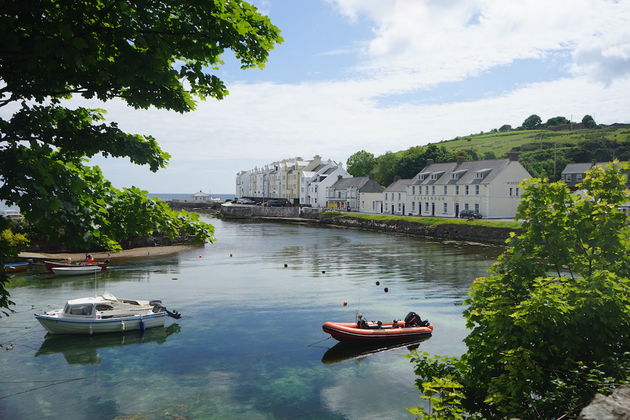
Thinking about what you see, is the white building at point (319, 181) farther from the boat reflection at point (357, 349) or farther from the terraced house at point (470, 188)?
the boat reflection at point (357, 349)

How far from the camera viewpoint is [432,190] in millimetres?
91250

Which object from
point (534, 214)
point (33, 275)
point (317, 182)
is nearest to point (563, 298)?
point (534, 214)

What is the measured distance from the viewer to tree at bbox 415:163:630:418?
8.71 meters

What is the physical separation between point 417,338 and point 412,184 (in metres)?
74.2

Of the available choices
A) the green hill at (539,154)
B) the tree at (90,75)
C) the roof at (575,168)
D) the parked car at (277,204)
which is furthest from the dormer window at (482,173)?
the tree at (90,75)

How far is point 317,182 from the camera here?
136 metres

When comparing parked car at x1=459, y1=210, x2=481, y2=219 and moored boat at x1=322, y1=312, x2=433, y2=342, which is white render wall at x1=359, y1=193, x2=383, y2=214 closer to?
parked car at x1=459, y1=210, x2=481, y2=219

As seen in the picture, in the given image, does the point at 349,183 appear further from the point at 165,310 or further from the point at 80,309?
the point at 80,309

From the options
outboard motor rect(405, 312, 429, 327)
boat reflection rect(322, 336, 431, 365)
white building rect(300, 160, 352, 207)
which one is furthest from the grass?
boat reflection rect(322, 336, 431, 365)

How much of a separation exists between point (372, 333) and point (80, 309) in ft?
53.9

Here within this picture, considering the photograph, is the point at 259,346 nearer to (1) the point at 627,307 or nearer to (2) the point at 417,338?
(2) the point at 417,338

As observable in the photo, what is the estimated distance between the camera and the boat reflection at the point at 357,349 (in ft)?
71.9

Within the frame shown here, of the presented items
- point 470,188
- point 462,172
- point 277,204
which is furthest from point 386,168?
point 470,188

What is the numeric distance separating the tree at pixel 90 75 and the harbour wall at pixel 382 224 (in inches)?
2277
